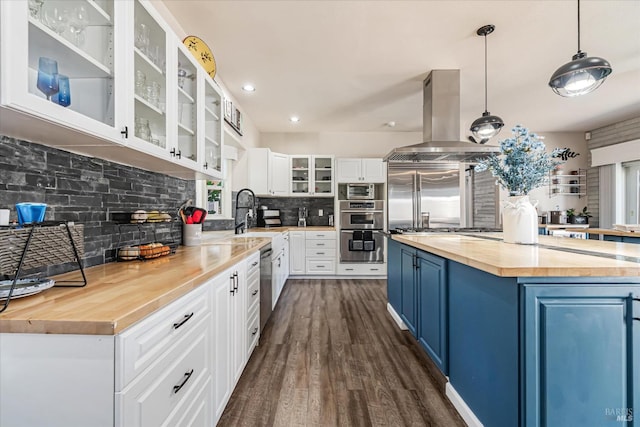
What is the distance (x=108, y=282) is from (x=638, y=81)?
223 inches

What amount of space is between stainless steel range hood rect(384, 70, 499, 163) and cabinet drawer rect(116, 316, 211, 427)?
8.88 feet

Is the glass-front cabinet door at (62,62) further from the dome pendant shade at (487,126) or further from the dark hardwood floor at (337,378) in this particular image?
the dome pendant shade at (487,126)

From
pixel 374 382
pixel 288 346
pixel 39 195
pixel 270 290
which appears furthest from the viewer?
pixel 270 290

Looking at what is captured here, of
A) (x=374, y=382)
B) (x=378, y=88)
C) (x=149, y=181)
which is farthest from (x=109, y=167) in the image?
(x=378, y=88)

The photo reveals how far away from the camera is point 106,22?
1.18 metres

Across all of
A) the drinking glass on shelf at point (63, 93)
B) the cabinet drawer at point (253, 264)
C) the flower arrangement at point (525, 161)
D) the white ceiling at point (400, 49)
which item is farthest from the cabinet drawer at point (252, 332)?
the white ceiling at point (400, 49)

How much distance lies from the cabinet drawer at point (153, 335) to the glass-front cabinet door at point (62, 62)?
0.72 meters

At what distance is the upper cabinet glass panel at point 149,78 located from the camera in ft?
4.48

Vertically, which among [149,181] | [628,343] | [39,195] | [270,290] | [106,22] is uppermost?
[106,22]

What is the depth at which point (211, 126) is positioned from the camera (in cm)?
241

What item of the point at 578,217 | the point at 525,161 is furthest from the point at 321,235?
the point at 578,217

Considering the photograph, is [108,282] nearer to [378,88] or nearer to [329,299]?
[329,299]

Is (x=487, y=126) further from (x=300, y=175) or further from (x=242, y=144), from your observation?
(x=242, y=144)

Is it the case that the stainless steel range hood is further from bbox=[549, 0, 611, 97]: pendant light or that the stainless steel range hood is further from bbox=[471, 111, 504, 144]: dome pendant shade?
bbox=[549, 0, 611, 97]: pendant light
